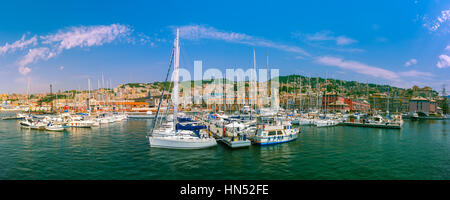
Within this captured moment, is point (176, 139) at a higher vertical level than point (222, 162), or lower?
higher

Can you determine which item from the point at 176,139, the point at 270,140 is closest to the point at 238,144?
the point at 270,140

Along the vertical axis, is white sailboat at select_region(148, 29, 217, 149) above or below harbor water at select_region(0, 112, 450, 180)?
above

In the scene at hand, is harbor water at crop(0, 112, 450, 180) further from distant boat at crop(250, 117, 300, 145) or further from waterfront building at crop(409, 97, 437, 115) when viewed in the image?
waterfront building at crop(409, 97, 437, 115)

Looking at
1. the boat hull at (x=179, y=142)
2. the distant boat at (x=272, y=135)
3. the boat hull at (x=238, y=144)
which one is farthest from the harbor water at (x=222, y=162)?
the distant boat at (x=272, y=135)

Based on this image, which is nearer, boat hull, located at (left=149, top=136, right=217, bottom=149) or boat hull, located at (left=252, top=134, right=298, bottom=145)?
boat hull, located at (left=149, top=136, right=217, bottom=149)

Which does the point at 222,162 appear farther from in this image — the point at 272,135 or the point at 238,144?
the point at 272,135

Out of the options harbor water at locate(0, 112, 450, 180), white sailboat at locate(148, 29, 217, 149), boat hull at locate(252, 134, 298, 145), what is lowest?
harbor water at locate(0, 112, 450, 180)

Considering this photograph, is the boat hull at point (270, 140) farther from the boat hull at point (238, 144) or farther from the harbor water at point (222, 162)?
the boat hull at point (238, 144)

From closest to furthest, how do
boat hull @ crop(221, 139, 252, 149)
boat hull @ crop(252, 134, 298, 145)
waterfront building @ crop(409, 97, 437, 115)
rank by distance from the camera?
1. boat hull @ crop(221, 139, 252, 149)
2. boat hull @ crop(252, 134, 298, 145)
3. waterfront building @ crop(409, 97, 437, 115)

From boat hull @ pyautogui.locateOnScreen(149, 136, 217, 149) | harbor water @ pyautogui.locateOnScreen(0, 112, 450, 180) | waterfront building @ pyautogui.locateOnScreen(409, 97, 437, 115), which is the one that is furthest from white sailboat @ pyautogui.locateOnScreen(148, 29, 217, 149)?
waterfront building @ pyautogui.locateOnScreen(409, 97, 437, 115)

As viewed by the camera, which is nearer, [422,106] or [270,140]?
[270,140]

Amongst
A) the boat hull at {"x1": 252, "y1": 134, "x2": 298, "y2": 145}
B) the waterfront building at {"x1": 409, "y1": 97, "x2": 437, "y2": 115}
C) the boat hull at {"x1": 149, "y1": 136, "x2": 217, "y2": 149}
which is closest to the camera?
the boat hull at {"x1": 149, "y1": 136, "x2": 217, "y2": 149}
